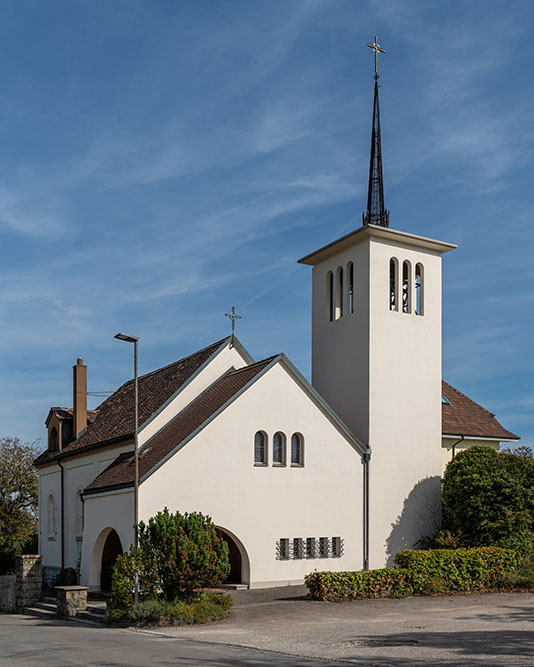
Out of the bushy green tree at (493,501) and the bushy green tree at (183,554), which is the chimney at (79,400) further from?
the bushy green tree at (493,501)

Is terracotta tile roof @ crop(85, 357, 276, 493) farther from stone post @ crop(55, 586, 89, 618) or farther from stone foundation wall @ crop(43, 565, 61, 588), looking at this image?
stone foundation wall @ crop(43, 565, 61, 588)

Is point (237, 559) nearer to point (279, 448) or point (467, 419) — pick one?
point (279, 448)

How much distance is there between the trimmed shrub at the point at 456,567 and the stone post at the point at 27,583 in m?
14.1

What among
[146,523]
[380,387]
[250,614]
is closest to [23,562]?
[146,523]

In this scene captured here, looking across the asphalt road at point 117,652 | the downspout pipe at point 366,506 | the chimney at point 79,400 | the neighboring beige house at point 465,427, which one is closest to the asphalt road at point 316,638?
the asphalt road at point 117,652

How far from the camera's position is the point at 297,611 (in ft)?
72.9

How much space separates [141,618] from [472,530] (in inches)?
538

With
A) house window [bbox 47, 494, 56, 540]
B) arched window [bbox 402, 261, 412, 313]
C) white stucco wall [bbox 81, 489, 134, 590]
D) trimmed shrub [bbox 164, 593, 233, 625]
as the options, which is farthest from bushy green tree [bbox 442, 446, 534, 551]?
house window [bbox 47, 494, 56, 540]

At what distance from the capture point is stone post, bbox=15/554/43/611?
1190 inches

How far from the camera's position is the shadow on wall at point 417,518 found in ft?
100

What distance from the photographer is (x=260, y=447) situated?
28.3 meters

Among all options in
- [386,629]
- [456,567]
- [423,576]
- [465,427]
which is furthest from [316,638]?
[465,427]

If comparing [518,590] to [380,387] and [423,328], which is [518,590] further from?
[423,328]

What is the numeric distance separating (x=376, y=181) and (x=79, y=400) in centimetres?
1752
